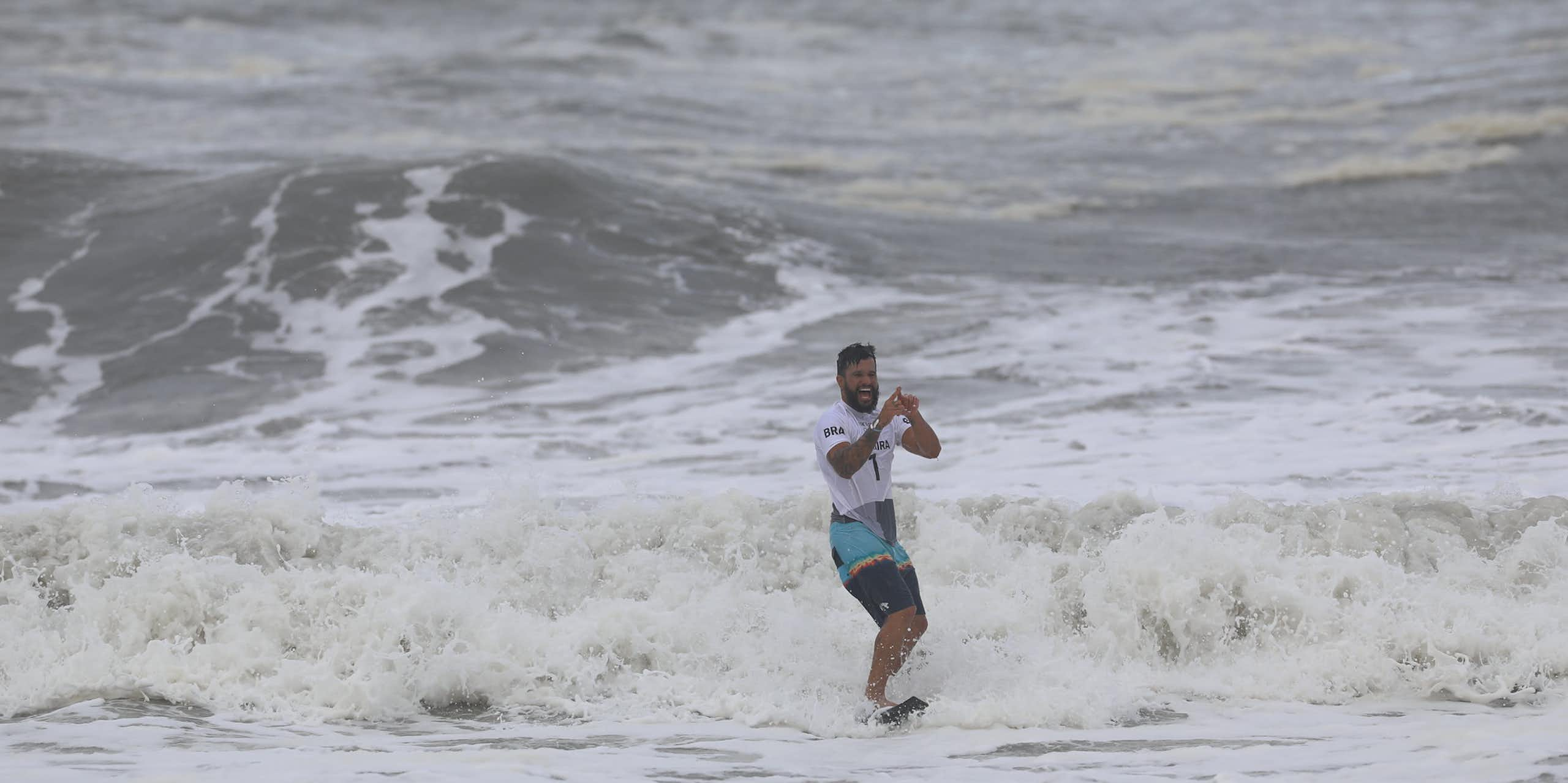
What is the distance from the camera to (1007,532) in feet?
27.2

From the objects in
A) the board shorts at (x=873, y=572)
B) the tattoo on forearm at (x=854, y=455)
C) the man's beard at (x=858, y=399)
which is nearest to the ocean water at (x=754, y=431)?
the board shorts at (x=873, y=572)

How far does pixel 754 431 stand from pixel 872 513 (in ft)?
17.5

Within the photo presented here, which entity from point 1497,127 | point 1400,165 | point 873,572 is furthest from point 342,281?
point 1497,127

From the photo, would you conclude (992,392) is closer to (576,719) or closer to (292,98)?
(576,719)

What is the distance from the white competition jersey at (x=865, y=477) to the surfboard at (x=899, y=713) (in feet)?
2.13

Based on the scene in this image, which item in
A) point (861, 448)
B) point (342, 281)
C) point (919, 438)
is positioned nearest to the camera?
point (861, 448)

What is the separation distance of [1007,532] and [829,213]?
12187 mm

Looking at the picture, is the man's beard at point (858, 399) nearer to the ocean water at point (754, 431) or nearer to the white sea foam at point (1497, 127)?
the ocean water at point (754, 431)

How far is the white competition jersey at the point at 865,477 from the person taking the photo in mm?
6090

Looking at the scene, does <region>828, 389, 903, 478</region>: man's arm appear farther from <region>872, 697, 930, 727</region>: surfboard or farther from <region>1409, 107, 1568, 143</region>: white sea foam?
<region>1409, 107, 1568, 143</region>: white sea foam

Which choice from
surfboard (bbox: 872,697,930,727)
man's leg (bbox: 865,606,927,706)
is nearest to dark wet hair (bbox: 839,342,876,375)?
man's leg (bbox: 865,606,927,706)

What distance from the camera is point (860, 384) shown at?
610 cm

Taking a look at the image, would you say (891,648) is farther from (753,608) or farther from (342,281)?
(342,281)

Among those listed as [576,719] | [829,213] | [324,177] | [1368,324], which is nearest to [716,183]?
[829,213]
